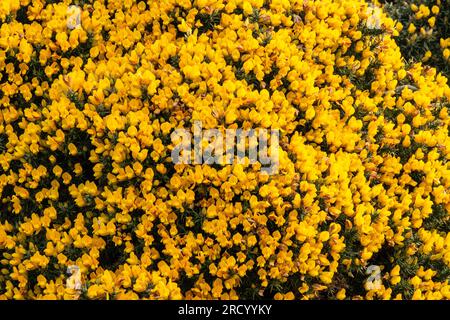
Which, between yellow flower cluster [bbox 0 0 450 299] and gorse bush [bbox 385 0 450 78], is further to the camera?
gorse bush [bbox 385 0 450 78]

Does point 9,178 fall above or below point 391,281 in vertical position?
above

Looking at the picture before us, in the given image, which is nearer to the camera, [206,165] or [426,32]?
[206,165]

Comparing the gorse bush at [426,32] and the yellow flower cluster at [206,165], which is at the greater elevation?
the gorse bush at [426,32]

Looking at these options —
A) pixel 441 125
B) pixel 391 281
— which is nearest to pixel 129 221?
pixel 391 281

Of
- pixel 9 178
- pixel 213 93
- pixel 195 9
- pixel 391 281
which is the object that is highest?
pixel 195 9

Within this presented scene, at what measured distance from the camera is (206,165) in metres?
3.59

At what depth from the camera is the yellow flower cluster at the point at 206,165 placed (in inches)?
141

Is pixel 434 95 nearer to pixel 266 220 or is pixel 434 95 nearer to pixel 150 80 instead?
pixel 266 220

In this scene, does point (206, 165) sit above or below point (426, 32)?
below

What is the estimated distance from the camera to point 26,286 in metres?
3.68

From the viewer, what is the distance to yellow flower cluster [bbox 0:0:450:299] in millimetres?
3578

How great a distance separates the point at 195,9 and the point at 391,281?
2180 mm

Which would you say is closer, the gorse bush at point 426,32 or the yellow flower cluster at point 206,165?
the yellow flower cluster at point 206,165

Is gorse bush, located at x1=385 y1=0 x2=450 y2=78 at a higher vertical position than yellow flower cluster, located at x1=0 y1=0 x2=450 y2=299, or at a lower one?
higher
